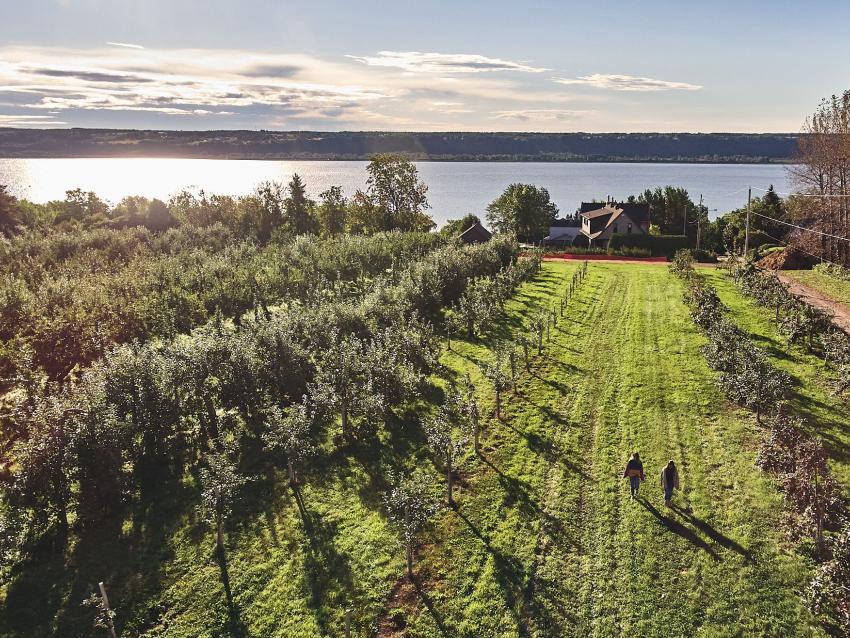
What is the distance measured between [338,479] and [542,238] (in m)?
76.3

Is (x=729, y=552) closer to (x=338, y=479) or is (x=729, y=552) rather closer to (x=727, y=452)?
(x=727, y=452)

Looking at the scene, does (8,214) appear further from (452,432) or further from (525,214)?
(452,432)

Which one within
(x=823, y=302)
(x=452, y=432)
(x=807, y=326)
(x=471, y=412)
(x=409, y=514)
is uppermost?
(x=807, y=326)

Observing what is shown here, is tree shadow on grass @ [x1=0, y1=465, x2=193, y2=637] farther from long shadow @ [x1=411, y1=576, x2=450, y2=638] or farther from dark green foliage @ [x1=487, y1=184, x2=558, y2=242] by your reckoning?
dark green foliage @ [x1=487, y1=184, x2=558, y2=242]

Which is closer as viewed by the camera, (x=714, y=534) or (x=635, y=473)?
(x=714, y=534)

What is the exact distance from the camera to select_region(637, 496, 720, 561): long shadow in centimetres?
1442

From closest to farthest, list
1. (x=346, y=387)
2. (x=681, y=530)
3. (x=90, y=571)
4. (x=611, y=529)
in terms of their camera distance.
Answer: (x=90, y=571) → (x=681, y=530) → (x=611, y=529) → (x=346, y=387)

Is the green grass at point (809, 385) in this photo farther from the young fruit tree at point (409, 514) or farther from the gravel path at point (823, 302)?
the young fruit tree at point (409, 514)

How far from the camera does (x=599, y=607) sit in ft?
41.7

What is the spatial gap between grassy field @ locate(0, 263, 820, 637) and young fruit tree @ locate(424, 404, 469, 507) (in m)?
0.52

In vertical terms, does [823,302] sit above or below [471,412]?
above

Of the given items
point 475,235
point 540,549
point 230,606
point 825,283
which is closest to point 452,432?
point 540,549

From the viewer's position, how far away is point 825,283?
145 feet

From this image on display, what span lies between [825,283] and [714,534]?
39902 millimetres
